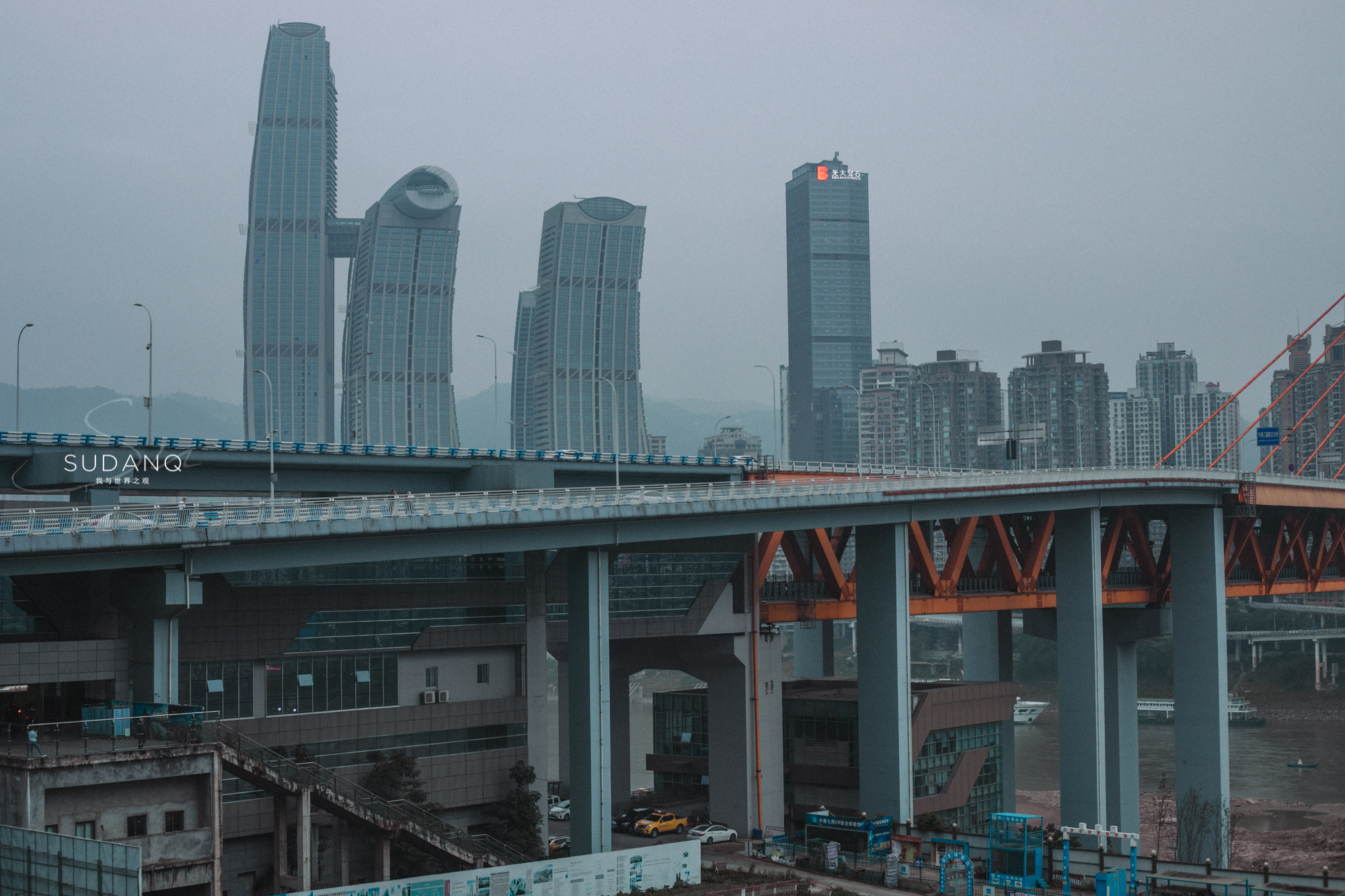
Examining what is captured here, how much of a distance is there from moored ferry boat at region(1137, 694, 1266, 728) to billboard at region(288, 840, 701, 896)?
138 m

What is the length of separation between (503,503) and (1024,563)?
137 feet

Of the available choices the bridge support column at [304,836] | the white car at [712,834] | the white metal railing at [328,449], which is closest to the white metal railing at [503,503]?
the white metal railing at [328,449]

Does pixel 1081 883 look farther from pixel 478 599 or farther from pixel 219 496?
pixel 219 496

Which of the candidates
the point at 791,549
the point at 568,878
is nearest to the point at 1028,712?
the point at 791,549

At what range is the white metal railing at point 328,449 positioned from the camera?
197ft

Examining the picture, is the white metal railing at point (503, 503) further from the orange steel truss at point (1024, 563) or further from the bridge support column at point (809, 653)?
the bridge support column at point (809, 653)

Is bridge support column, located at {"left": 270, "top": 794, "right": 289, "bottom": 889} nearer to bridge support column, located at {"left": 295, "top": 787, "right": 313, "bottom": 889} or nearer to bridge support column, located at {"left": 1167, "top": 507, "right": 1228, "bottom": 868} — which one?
bridge support column, located at {"left": 295, "top": 787, "right": 313, "bottom": 889}

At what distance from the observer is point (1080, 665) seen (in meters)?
80.9

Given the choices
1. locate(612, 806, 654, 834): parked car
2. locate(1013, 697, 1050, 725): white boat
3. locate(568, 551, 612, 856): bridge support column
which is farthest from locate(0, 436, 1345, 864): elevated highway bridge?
locate(1013, 697, 1050, 725): white boat

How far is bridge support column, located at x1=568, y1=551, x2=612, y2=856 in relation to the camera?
58.8 meters

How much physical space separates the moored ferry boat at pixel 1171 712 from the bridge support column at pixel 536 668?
130 meters

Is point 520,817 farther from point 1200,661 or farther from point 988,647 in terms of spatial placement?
point 1200,661

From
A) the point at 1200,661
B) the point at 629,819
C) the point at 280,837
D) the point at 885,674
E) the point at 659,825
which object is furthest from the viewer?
the point at 1200,661

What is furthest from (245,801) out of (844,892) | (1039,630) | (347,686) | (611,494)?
(1039,630)
